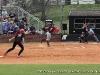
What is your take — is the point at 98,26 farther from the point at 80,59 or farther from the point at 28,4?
the point at 80,59

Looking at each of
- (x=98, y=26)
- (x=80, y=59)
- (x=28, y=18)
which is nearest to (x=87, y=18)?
(x=98, y=26)

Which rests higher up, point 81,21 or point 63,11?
point 63,11

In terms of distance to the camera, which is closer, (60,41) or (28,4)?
(60,41)

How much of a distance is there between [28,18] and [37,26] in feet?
5.80

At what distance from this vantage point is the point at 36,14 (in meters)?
43.2

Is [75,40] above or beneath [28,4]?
beneath

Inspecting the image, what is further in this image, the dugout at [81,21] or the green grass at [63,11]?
the green grass at [63,11]

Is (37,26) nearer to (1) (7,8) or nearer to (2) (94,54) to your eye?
(1) (7,8)

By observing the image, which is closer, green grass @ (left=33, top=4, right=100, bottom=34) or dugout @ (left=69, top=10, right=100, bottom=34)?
dugout @ (left=69, top=10, right=100, bottom=34)

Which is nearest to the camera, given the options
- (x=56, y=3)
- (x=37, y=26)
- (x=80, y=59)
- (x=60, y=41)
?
(x=80, y=59)

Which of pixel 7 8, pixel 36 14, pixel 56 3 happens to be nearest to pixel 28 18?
pixel 7 8

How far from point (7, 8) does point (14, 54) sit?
59.9 ft

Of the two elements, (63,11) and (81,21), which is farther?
(63,11)

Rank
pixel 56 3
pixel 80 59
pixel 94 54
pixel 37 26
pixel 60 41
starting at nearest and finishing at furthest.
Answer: pixel 80 59 < pixel 94 54 < pixel 60 41 < pixel 37 26 < pixel 56 3
